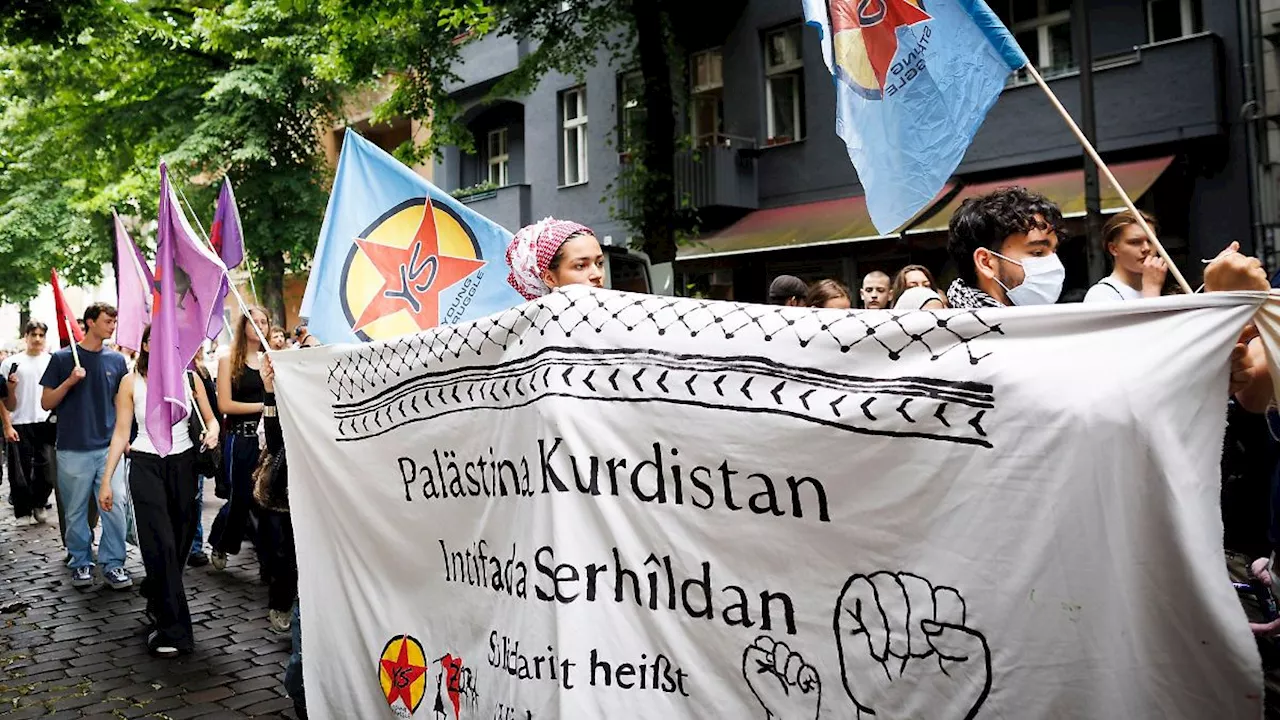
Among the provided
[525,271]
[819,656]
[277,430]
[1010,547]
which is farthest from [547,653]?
[277,430]

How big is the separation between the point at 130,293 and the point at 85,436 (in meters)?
1.83

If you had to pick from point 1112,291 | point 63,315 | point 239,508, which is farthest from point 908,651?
point 63,315

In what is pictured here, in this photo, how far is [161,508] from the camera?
19.6ft

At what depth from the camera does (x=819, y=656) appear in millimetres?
2453

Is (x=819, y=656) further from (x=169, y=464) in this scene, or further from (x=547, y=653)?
(x=169, y=464)

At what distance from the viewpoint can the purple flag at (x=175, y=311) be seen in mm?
5055

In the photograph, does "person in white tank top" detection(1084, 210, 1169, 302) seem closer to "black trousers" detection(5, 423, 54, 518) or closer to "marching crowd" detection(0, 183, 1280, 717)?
"marching crowd" detection(0, 183, 1280, 717)

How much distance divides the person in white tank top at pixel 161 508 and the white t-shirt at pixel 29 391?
4.96 meters

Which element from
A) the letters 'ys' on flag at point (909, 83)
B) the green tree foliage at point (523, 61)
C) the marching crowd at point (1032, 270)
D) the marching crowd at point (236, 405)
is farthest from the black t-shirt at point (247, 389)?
the green tree foliage at point (523, 61)

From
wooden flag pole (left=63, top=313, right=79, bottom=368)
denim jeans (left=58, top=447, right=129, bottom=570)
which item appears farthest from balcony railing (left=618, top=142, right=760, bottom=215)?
denim jeans (left=58, top=447, right=129, bottom=570)

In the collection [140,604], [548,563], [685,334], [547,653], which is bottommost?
[140,604]

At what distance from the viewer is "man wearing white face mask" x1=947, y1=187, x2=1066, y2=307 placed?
325cm

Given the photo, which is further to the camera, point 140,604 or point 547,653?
point 140,604

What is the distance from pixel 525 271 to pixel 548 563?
1.31 meters
